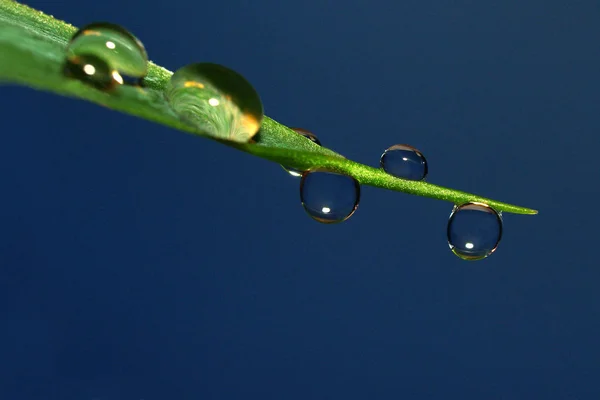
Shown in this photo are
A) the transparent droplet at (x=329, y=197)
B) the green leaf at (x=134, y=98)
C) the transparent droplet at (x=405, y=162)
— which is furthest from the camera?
the transparent droplet at (x=405, y=162)

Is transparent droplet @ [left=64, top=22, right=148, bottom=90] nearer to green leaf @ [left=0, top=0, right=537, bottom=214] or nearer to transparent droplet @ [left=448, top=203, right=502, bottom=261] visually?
green leaf @ [left=0, top=0, right=537, bottom=214]

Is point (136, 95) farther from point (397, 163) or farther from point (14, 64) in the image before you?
point (397, 163)

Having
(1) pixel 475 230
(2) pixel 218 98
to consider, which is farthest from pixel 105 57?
(1) pixel 475 230

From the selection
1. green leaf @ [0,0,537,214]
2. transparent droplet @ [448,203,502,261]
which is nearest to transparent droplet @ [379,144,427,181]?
transparent droplet @ [448,203,502,261]

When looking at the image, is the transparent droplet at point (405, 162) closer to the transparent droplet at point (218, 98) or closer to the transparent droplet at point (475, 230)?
the transparent droplet at point (475, 230)

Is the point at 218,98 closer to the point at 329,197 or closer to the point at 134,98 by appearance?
the point at 134,98

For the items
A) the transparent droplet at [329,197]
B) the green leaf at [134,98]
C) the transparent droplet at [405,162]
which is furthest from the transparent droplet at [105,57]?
the transparent droplet at [405,162]

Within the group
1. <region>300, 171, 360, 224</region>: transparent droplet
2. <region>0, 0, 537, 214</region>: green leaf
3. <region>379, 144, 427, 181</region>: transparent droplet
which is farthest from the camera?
<region>379, 144, 427, 181</region>: transparent droplet
